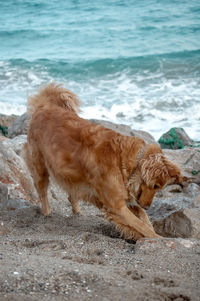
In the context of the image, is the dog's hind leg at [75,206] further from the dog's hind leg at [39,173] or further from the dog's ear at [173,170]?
the dog's ear at [173,170]

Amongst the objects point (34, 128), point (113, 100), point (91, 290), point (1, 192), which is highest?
point (34, 128)

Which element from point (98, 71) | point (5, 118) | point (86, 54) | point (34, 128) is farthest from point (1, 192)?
point (86, 54)

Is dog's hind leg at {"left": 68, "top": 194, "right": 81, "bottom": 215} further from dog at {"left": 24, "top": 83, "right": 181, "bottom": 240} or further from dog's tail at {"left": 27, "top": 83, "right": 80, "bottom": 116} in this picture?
dog's tail at {"left": 27, "top": 83, "right": 80, "bottom": 116}

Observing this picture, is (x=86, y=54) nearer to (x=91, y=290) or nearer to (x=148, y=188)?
(x=148, y=188)

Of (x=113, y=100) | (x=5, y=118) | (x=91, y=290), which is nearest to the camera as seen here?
(x=91, y=290)

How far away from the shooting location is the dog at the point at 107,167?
4.71m

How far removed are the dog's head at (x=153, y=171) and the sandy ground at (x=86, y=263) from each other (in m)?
0.60

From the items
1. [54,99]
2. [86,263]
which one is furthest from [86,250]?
[54,99]

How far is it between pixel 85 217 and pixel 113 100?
8.78 meters

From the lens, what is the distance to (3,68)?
17.7 meters

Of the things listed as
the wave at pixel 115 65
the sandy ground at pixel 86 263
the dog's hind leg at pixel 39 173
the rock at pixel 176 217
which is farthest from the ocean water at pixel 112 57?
the sandy ground at pixel 86 263

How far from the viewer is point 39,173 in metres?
5.91

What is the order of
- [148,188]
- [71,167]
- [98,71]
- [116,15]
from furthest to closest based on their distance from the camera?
[116,15] → [98,71] → [71,167] → [148,188]

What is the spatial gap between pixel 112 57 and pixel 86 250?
1487 cm
